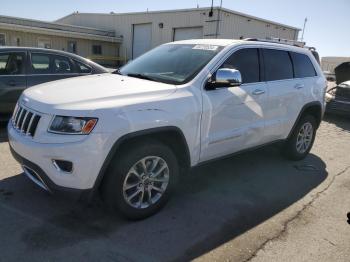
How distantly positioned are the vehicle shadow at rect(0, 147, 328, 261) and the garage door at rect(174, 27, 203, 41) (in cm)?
2303

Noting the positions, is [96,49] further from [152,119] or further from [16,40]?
[152,119]

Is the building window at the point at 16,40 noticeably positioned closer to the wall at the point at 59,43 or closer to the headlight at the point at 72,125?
the wall at the point at 59,43

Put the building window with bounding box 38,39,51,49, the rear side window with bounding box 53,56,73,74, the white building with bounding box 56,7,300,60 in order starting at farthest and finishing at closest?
the building window with bounding box 38,39,51,49
the white building with bounding box 56,7,300,60
the rear side window with bounding box 53,56,73,74

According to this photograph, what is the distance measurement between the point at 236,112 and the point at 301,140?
2.14m

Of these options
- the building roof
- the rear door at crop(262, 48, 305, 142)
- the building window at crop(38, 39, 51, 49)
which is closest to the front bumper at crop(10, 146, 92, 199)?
the rear door at crop(262, 48, 305, 142)

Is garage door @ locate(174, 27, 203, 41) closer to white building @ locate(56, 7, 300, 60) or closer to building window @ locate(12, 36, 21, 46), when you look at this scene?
white building @ locate(56, 7, 300, 60)

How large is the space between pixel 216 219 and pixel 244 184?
113cm

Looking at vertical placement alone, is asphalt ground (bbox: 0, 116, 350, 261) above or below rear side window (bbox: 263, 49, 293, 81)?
below

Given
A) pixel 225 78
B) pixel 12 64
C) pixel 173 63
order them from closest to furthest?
1. pixel 225 78
2. pixel 173 63
3. pixel 12 64

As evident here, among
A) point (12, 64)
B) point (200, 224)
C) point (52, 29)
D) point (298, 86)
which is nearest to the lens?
point (200, 224)

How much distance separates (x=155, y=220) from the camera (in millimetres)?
3459

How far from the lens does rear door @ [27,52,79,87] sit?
6.36 meters

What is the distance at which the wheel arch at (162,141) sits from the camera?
295 centimetres

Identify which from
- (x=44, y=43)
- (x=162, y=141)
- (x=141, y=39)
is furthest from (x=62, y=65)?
(x=141, y=39)
